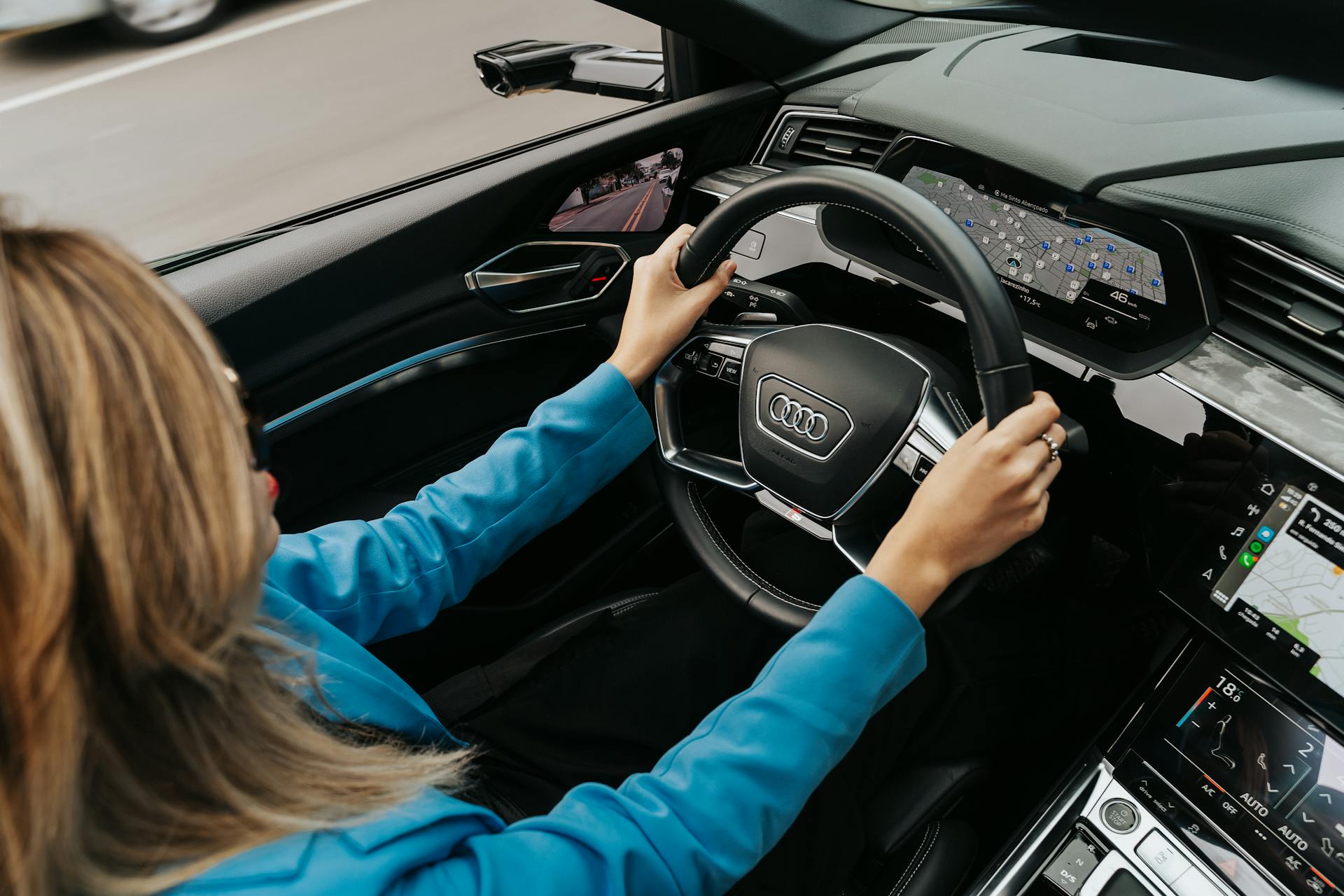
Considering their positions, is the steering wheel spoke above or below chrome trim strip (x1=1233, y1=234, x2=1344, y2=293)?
below

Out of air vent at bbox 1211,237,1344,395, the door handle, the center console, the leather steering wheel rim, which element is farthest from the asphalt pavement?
the center console

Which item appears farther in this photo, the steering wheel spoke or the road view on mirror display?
the road view on mirror display

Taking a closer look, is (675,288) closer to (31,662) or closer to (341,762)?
(341,762)

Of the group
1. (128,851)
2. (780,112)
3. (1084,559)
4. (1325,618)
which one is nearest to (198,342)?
(128,851)

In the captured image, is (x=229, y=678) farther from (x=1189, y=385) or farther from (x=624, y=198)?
(x=624, y=198)

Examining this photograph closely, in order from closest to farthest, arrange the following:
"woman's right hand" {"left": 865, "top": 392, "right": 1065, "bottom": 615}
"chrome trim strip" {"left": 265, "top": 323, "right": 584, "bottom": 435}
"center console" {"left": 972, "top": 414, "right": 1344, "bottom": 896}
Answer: "woman's right hand" {"left": 865, "top": 392, "right": 1065, "bottom": 615}
"center console" {"left": 972, "top": 414, "right": 1344, "bottom": 896}
"chrome trim strip" {"left": 265, "top": 323, "right": 584, "bottom": 435}

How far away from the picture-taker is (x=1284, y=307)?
0.94 meters

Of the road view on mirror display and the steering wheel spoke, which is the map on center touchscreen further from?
the road view on mirror display

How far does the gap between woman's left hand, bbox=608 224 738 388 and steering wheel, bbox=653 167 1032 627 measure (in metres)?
0.02

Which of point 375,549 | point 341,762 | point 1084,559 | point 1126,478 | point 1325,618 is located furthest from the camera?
point 1084,559

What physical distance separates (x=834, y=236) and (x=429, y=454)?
719 mm

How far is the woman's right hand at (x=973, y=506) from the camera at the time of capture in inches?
30.1

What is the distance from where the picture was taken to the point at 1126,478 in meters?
1.09

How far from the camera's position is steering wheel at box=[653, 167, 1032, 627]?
3.17ft
